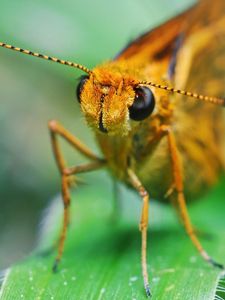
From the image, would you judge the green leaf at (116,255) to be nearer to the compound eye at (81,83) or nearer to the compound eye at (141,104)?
the compound eye at (141,104)

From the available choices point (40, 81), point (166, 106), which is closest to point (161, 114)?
point (166, 106)

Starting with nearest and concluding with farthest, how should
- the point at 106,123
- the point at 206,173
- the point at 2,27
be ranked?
the point at 106,123 < the point at 206,173 < the point at 2,27

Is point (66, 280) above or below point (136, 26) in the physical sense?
below

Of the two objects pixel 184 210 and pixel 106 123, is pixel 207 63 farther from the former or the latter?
pixel 106 123

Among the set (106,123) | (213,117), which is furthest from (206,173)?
(106,123)

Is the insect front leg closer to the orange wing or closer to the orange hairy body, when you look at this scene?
the orange hairy body

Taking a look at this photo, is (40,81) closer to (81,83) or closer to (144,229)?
(81,83)

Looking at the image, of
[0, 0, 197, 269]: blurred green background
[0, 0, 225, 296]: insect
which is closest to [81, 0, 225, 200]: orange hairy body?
[0, 0, 225, 296]: insect
